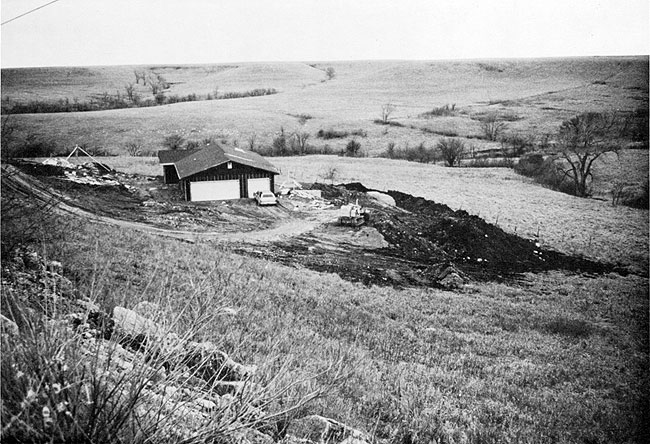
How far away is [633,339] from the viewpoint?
6.29 metres

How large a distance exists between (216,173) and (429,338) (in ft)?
19.1

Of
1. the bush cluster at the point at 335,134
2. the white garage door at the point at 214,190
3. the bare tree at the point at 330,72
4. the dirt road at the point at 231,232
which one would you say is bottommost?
the dirt road at the point at 231,232

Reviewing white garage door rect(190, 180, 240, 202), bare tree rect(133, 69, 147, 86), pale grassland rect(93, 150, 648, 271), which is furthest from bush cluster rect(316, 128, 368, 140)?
bare tree rect(133, 69, 147, 86)

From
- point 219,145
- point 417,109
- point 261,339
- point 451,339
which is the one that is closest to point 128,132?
point 219,145

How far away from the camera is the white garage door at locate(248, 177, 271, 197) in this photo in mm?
9523

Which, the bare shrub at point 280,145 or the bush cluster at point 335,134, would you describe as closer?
the bare shrub at point 280,145

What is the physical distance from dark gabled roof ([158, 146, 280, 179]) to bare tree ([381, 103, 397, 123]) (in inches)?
210

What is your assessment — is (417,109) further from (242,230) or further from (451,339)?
(451,339)

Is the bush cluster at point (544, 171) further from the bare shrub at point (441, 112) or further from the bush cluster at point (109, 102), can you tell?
the bush cluster at point (109, 102)

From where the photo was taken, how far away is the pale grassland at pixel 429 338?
11.0 ft

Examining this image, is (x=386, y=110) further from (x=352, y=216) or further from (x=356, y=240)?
(x=356, y=240)

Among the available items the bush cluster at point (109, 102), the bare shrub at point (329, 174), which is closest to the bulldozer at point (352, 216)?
the bare shrub at point (329, 174)

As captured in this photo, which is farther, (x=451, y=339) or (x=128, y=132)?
(x=128, y=132)

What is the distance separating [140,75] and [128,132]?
210cm
